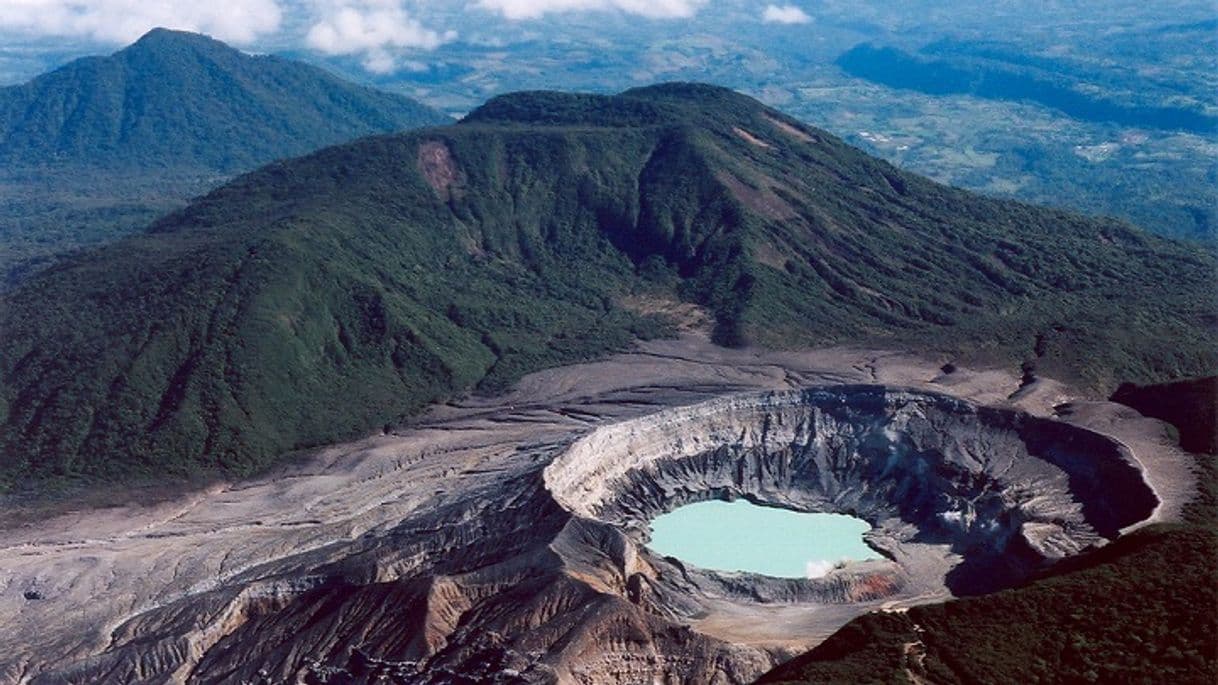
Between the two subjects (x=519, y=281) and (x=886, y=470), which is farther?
(x=519, y=281)

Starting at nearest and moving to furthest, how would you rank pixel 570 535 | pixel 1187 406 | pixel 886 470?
pixel 570 535
pixel 1187 406
pixel 886 470

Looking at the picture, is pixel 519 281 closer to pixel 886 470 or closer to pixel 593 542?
pixel 886 470

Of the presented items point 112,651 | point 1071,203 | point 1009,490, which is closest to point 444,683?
point 112,651

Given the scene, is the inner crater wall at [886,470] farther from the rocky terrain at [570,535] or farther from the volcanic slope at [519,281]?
the volcanic slope at [519,281]

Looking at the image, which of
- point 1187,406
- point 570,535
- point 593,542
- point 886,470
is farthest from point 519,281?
point 1187,406

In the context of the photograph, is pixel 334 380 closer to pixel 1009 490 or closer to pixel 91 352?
pixel 91 352

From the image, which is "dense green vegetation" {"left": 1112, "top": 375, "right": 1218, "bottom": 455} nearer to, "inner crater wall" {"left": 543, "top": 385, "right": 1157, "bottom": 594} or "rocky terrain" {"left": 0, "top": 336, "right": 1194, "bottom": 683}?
"rocky terrain" {"left": 0, "top": 336, "right": 1194, "bottom": 683}
